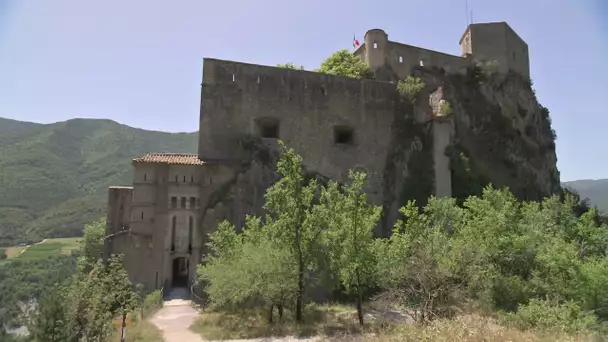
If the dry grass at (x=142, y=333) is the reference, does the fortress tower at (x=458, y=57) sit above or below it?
above

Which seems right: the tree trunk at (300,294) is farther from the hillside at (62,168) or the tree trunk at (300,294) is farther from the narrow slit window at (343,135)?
the hillside at (62,168)

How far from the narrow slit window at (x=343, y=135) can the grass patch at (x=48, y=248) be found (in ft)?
214

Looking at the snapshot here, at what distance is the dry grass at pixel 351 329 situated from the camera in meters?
10.8

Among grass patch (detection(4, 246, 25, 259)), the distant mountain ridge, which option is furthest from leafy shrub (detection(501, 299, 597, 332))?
grass patch (detection(4, 246, 25, 259))

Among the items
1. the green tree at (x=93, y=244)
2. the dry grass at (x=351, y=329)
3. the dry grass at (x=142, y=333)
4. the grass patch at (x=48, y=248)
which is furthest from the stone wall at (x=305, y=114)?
the grass patch at (x=48, y=248)

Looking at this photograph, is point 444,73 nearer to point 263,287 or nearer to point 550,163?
point 550,163

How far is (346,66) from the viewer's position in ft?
113

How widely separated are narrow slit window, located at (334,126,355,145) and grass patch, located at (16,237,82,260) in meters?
65.2

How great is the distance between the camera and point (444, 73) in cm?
3828

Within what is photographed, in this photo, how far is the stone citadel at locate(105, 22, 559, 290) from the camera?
25.3 metres

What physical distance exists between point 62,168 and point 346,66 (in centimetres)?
9752

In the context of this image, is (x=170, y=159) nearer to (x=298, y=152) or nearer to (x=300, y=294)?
(x=298, y=152)

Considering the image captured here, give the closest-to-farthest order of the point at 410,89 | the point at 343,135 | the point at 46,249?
the point at 343,135 < the point at 410,89 < the point at 46,249

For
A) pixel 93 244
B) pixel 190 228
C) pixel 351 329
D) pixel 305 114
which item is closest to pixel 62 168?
pixel 93 244
